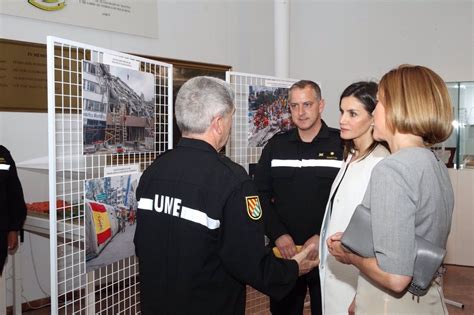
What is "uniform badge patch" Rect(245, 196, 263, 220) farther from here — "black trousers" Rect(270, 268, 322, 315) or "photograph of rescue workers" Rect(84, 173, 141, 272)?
"black trousers" Rect(270, 268, 322, 315)

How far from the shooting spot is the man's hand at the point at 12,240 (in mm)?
2949

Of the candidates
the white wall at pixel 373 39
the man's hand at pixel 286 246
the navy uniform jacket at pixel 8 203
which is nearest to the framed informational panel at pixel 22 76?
the navy uniform jacket at pixel 8 203

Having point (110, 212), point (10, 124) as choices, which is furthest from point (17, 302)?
point (110, 212)

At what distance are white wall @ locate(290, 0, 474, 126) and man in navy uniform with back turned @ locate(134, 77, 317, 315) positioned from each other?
4022mm

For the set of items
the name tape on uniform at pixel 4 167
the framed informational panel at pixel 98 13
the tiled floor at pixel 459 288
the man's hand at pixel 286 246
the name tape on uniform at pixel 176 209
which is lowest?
the tiled floor at pixel 459 288

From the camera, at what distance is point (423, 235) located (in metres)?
1.19

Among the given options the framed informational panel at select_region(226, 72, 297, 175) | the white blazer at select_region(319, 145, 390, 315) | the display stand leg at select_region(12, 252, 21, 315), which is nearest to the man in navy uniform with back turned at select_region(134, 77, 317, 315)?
the white blazer at select_region(319, 145, 390, 315)

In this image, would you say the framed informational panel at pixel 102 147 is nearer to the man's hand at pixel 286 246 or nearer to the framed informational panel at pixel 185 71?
the man's hand at pixel 286 246

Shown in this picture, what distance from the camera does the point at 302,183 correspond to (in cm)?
247

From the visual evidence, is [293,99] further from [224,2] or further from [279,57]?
[224,2]

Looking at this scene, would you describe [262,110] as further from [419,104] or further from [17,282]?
[17,282]

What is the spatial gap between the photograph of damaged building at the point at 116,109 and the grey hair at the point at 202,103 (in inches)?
22.4

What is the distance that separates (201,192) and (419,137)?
2.29 ft

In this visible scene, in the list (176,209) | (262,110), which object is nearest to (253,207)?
(176,209)
